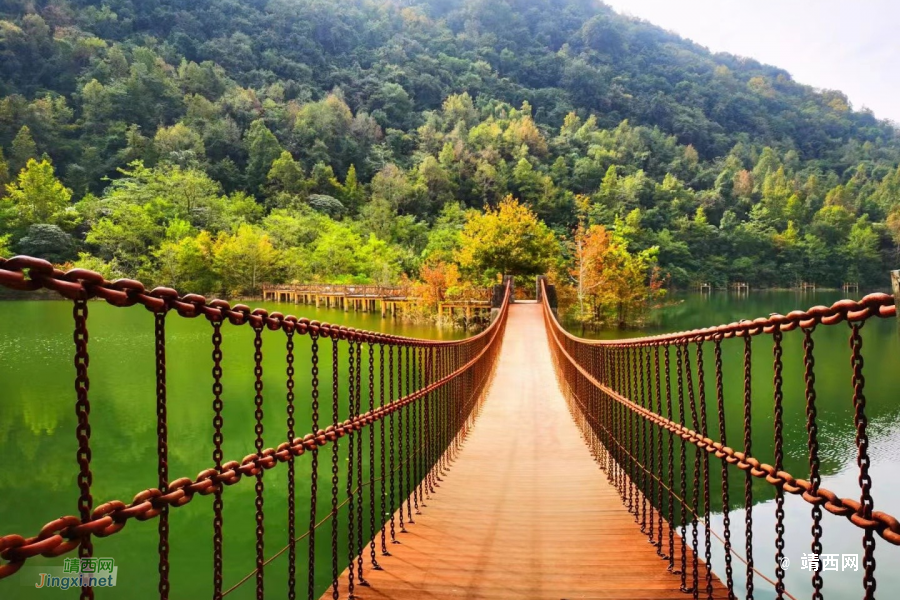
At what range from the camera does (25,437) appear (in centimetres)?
877

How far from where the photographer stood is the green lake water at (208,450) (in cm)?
563

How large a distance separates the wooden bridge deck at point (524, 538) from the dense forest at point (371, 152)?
22572 millimetres

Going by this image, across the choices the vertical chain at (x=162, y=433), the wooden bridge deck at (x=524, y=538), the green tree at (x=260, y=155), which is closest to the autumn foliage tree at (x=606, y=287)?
the wooden bridge deck at (x=524, y=538)

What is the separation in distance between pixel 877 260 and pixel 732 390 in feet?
160

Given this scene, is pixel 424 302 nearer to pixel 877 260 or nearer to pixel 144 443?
pixel 144 443

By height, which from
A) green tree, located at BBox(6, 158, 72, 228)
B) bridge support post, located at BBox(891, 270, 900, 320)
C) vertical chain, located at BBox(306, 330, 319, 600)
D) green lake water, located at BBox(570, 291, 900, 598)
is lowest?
green lake water, located at BBox(570, 291, 900, 598)

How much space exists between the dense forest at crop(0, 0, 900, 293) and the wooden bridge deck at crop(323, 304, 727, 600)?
74.1 feet

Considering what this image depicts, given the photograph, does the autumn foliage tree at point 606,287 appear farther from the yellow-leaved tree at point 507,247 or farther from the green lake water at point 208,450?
the green lake water at point 208,450

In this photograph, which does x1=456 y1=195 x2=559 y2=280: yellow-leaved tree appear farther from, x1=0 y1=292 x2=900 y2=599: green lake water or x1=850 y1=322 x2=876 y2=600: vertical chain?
x1=850 y1=322 x2=876 y2=600: vertical chain

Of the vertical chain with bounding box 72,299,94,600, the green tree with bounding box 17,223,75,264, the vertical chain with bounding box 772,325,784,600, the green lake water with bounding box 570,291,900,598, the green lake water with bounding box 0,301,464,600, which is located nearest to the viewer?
the vertical chain with bounding box 72,299,94,600

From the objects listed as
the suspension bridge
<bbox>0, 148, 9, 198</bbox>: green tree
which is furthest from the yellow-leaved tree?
<bbox>0, 148, 9, 198</bbox>: green tree

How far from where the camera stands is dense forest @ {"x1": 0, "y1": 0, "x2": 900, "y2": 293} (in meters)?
35.1

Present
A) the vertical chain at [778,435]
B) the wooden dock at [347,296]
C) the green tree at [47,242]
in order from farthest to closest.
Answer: the green tree at [47,242]
the wooden dock at [347,296]
the vertical chain at [778,435]

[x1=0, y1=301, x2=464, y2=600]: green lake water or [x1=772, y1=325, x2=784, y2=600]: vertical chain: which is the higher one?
[x1=772, y1=325, x2=784, y2=600]: vertical chain
